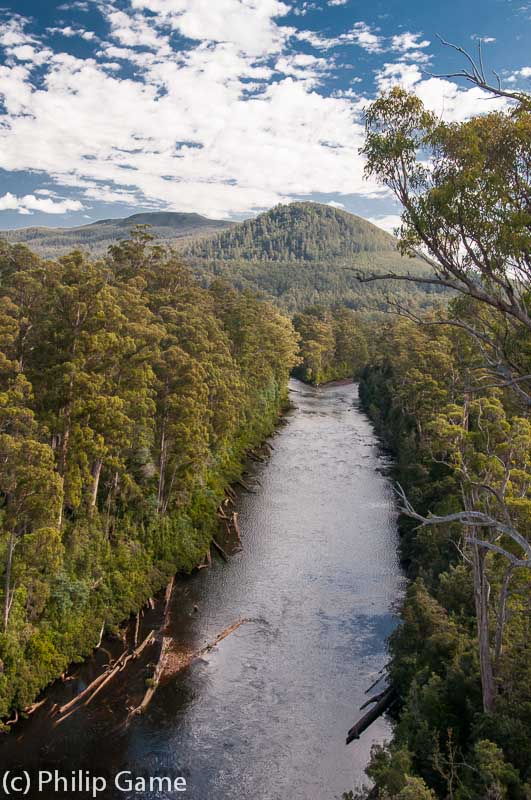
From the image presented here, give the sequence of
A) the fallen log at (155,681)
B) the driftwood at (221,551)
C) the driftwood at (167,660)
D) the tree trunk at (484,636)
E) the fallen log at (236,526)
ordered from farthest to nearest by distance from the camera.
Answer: the fallen log at (236,526) → the driftwood at (221,551) → the driftwood at (167,660) → the fallen log at (155,681) → the tree trunk at (484,636)

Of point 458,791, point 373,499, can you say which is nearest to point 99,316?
point 458,791

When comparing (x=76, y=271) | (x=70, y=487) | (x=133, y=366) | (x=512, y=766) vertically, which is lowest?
(x=512, y=766)

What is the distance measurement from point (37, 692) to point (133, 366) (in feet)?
41.7

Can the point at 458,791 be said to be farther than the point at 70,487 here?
No

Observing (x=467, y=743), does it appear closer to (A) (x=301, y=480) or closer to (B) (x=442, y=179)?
(B) (x=442, y=179)

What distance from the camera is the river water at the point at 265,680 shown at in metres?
18.1

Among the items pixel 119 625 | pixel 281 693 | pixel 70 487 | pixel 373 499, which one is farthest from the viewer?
pixel 373 499

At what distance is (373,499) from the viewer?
138 ft

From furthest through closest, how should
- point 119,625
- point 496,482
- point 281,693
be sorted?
point 119,625, point 281,693, point 496,482

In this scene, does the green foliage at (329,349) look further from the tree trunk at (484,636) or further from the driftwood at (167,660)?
the tree trunk at (484,636)

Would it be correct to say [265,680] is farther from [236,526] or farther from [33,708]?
[236,526]

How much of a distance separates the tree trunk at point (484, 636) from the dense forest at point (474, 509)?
4 centimetres

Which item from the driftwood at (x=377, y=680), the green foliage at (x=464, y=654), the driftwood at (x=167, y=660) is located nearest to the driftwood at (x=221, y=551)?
the driftwood at (x=167, y=660)

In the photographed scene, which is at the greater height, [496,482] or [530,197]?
[530,197]
